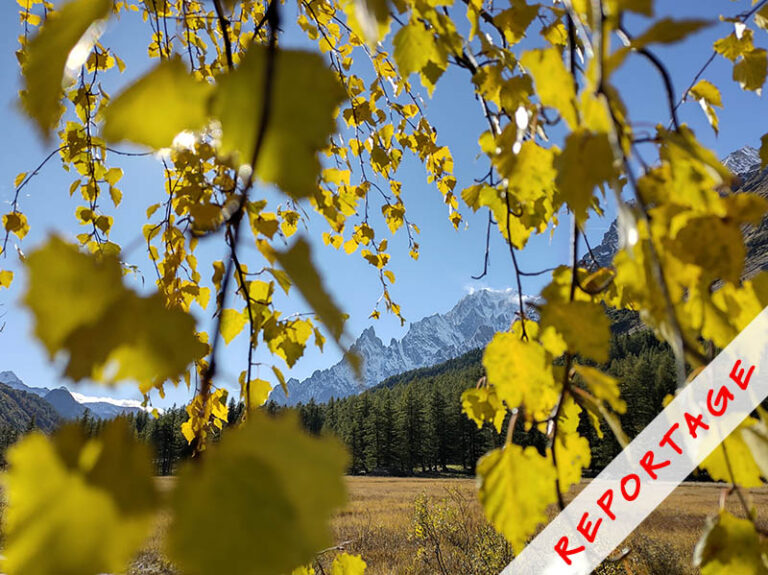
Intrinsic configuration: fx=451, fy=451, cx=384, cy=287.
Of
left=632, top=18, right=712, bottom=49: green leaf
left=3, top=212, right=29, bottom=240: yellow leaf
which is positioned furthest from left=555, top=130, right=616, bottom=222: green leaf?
left=3, top=212, right=29, bottom=240: yellow leaf

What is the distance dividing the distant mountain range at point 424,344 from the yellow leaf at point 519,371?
343 ft

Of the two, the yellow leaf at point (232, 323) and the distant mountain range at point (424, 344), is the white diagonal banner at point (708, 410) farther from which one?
the distant mountain range at point (424, 344)

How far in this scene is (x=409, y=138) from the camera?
135 cm

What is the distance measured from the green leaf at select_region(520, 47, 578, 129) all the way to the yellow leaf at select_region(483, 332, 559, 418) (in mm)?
188

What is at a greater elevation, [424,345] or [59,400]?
[424,345]

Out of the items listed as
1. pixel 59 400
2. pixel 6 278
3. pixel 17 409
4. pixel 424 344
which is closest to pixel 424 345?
pixel 424 344

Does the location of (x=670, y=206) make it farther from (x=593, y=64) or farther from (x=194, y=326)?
(x=194, y=326)

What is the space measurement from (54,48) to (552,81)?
255 mm

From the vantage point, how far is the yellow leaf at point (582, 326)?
0.31 metres

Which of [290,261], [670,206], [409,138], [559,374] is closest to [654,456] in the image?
[559,374]

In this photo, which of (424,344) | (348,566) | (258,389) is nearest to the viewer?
(258,389)

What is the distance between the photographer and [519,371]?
15.2 inches

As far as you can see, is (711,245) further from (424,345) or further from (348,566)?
(424,345)

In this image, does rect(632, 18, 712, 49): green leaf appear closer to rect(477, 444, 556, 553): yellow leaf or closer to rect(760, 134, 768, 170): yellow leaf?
rect(477, 444, 556, 553): yellow leaf
